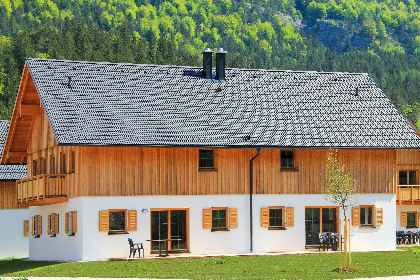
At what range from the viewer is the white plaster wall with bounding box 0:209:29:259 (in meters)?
48.9

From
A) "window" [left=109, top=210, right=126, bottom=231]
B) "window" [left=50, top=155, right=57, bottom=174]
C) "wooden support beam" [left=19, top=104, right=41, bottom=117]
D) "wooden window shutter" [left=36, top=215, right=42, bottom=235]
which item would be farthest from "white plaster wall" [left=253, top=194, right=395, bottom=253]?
"wooden support beam" [left=19, top=104, right=41, bottom=117]

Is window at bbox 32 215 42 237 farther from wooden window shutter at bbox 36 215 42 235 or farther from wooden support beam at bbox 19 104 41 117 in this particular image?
wooden support beam at bbox 19 104 41 117

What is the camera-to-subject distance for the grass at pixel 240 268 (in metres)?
27.3

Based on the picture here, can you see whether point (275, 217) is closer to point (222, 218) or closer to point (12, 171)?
point (222, 218)

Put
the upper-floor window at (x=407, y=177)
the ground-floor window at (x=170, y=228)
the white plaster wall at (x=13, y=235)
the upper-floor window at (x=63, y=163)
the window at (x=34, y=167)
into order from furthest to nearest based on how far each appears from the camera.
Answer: the upper-floor window at (x=407, y=177) < the white plaster wall at (x=13, y=235) < the window at (x=34, y=167) < the upper-floor window at (x=63, y=163) < the ground-floor window at (x=170, y=228)

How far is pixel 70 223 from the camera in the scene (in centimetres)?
3600

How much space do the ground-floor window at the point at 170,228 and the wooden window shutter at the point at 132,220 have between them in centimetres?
81

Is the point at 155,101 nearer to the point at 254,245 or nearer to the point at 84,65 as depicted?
the point at 84,65

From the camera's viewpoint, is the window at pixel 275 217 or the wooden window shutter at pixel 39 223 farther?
the wooden window shutter at pixel 39 223

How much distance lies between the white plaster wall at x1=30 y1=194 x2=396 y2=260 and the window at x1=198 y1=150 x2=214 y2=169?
1.28 m

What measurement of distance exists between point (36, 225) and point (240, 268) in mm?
15410

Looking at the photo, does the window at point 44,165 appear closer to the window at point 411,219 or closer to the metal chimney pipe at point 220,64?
the metal chimney pipe at point 220,64

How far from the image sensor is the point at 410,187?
48.1 meters

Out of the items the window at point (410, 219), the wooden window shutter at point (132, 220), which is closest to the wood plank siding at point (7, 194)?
the wooden window shutter at point (132, 220)
